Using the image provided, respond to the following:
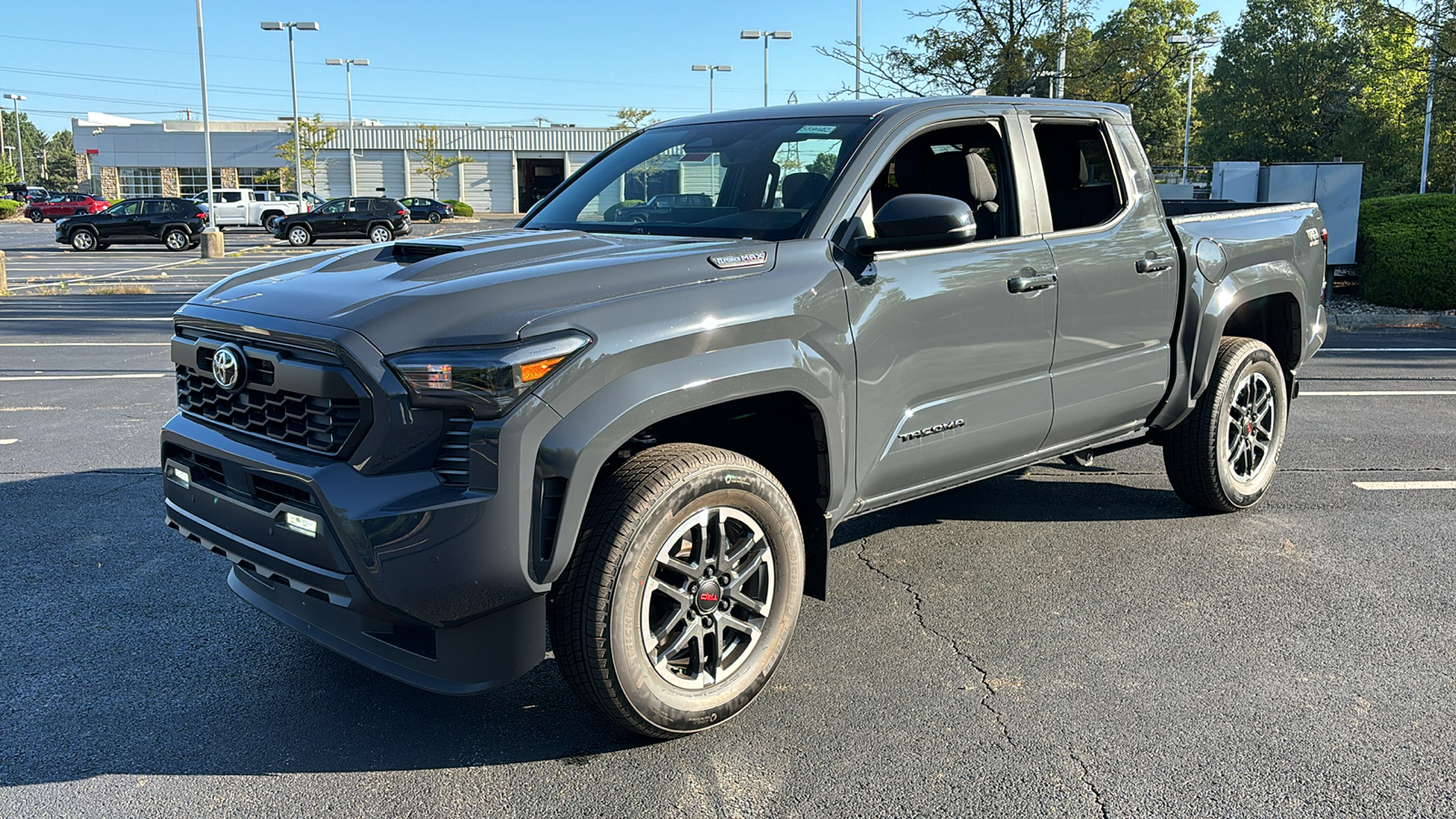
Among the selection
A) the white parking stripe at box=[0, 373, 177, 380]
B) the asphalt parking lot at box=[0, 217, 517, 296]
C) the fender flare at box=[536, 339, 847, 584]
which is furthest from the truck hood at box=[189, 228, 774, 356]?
the asphalt parking lot at box=[0, 217, 517, 296]

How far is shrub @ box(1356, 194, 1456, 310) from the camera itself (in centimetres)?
1404

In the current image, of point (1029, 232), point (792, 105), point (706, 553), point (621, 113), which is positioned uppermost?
point (621, 113)

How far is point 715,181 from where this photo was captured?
4.25 metres

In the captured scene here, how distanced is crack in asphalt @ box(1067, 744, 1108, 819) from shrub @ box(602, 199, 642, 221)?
2.52 metres

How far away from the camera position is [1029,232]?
170 inches

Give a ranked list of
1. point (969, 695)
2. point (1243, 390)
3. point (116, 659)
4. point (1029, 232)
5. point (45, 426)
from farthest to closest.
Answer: point (45, 426)
point (1243, 390)
point (1029, 232)
point (116, 659)
point (969, 695)

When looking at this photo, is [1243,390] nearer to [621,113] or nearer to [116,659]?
[116,659]

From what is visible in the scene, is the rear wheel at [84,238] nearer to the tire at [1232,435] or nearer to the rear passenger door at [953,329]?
the rear passenger door at [953,329]

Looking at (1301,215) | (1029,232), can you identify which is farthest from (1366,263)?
(1029,232)

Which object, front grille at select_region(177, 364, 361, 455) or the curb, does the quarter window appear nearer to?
front grille at select_region(177, 364, 361, 455)

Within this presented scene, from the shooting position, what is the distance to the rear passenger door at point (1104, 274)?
441 cm

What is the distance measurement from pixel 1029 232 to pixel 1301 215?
7.46 feet

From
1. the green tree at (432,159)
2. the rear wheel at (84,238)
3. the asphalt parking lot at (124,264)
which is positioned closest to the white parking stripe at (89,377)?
the asphalt parking lot at (124,264)

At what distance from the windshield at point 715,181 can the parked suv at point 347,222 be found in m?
33.9
